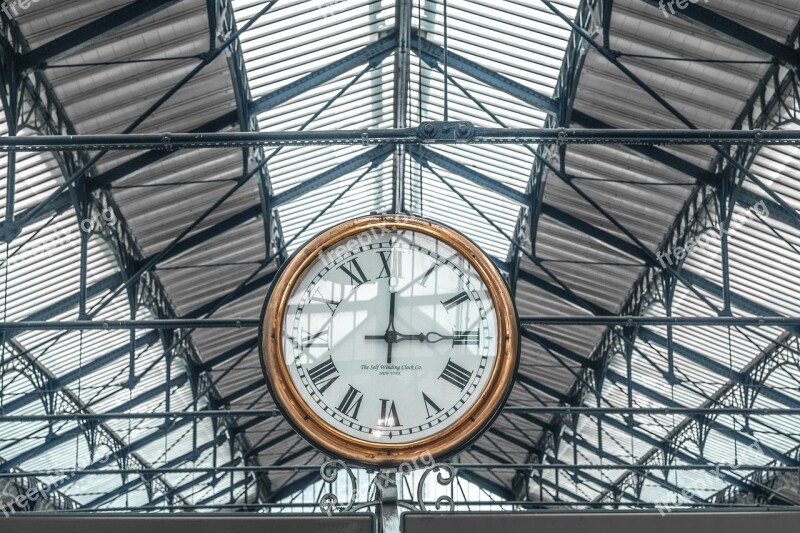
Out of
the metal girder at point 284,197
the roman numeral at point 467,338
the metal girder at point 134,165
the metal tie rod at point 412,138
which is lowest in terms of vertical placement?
the roman numeral at point 467,338

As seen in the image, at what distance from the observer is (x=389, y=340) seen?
3.41 m

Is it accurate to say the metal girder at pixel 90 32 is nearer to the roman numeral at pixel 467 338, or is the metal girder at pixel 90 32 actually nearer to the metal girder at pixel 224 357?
the roman numeral at pixel 467 338

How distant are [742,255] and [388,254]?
1952cm

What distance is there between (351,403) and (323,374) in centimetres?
13

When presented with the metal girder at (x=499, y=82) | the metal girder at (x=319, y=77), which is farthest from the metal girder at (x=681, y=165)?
the metal girder at (x=319, y=77)

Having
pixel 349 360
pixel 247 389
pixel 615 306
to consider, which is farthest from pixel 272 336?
pixel 247 389

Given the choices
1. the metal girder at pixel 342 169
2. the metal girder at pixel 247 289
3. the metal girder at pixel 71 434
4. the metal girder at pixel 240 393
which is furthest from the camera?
the metal girder at pixel 240 393

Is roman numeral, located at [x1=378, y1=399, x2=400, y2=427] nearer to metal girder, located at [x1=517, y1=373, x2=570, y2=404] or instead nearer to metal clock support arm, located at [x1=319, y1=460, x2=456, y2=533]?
metal clock support arm, located at [x1=319, y1=460, x2=456, y2=533]

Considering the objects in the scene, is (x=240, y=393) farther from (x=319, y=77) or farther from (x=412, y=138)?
(x=412, y=138)

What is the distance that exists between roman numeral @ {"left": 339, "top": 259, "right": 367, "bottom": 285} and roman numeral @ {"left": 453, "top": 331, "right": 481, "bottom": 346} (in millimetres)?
366

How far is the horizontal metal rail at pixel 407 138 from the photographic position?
4.42 meters

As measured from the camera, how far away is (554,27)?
59.8 ft

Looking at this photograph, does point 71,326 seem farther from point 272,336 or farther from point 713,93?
point 272,336

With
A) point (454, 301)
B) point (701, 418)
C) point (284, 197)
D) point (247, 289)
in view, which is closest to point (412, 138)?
point (454, 301)
